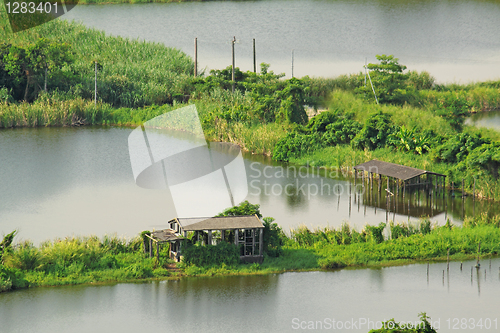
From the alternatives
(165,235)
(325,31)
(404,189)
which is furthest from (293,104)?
(325,31)

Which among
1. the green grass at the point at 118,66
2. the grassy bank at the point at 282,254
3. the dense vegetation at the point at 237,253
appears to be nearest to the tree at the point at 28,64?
the green grass at the point at 118,66

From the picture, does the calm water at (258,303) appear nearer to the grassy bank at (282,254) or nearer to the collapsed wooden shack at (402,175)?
the grassy bank at (282,254)

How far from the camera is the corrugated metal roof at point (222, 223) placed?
19.0 m

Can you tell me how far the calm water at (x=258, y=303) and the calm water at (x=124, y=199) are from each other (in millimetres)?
3860

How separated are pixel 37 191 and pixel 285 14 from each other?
41654 mm

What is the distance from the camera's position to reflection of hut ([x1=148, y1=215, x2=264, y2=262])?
1914cm

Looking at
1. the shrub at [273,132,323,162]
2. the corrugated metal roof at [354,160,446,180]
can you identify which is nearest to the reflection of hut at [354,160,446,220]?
the corrugated metal roof at [354,160,446,180]

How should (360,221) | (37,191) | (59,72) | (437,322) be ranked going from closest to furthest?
(437,322) < (360,221) < (37,191) < (59,72)

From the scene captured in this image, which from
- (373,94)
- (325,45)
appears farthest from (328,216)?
(325,45)

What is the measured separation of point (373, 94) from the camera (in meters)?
39.8

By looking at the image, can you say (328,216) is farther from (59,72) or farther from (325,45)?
(325,45)

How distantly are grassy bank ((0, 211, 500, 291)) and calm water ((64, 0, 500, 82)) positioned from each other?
27.3 m

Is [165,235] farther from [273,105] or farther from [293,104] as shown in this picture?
[273,105]

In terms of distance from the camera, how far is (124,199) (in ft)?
85.9
